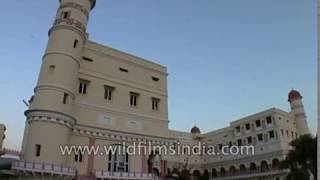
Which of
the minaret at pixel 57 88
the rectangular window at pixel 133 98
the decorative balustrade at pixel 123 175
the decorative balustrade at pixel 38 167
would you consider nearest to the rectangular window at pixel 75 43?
the minaret at pixel 57 88

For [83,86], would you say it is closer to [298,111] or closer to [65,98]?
[65,98]

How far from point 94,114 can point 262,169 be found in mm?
31987

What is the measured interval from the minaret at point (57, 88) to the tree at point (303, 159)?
65.0 feet

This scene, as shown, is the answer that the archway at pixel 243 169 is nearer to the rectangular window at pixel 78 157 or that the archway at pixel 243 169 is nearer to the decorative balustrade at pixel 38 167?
the rectangular window at pixel 78 157

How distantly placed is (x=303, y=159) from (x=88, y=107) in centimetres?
1982

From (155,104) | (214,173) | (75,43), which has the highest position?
(75,43)

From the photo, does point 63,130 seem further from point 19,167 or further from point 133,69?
point 133,69

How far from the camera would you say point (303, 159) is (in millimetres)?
32062

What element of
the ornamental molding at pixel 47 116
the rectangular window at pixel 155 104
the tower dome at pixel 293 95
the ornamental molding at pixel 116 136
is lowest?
the ornamental molding at pixel 116 136

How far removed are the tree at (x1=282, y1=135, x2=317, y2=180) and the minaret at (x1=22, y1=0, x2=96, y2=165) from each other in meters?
19.8

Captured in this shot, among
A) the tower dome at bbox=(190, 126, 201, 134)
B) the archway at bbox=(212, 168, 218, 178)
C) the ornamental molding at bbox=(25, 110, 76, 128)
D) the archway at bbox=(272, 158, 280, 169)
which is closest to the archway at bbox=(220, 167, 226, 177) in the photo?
the archway at bbox=(212, 168, 218, 178)

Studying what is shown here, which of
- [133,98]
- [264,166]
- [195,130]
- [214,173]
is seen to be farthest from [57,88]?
[195,130]

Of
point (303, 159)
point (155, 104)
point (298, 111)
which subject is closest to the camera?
point (303, 159)

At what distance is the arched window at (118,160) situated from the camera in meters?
31.9
